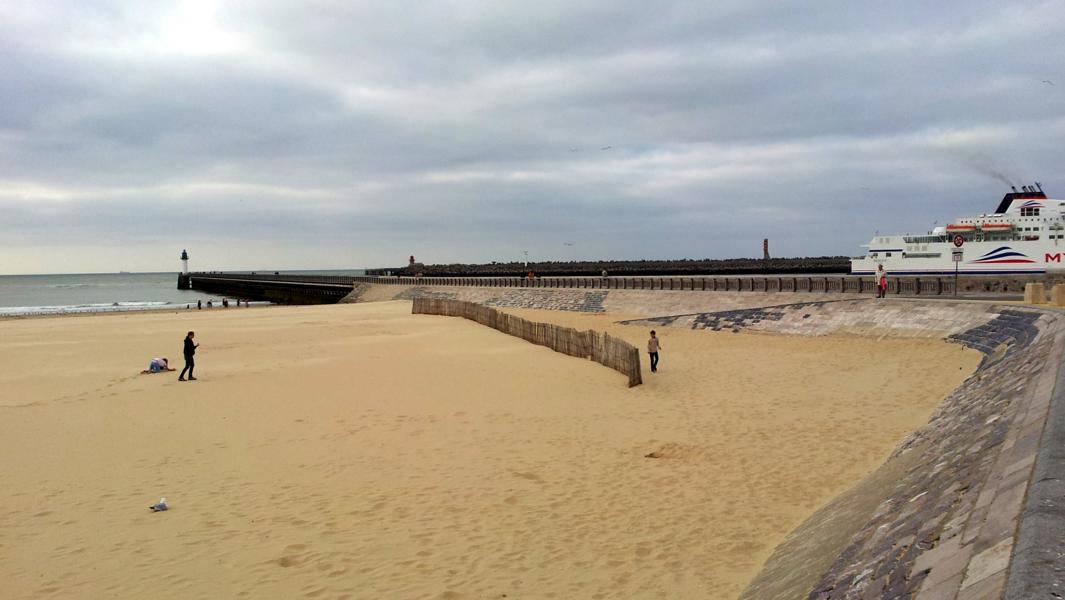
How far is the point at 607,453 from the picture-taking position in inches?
459

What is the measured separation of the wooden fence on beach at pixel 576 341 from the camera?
18031mm

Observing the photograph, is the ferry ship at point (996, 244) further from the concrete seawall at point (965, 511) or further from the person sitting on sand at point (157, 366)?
the person sitting on sand at point (157, 366)

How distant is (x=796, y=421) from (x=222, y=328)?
34.7m

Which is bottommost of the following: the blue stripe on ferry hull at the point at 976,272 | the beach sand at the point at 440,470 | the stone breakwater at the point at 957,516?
the beach sand at the point at 440,470

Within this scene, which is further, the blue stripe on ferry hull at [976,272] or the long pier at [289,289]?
the long pier at [289,289]

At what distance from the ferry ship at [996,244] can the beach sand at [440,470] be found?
3330 centimetres

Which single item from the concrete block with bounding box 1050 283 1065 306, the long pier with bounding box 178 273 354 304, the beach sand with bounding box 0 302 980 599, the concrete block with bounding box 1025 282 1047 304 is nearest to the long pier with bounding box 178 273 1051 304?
the long pier with bounding box 178 273 354 304

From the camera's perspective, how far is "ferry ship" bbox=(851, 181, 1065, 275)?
149 feet

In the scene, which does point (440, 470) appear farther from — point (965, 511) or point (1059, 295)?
point (1059, 295)

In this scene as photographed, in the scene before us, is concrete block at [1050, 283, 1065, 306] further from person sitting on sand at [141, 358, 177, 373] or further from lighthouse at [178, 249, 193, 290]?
lighthouse at [178, 249, 193, 290]

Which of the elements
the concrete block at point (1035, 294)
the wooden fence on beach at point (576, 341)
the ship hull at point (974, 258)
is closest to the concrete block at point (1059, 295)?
the concrete block at point (1035, 294)

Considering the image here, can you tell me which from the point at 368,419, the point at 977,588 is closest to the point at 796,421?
the point at 368,419

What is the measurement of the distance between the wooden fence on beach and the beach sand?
57 centimetres

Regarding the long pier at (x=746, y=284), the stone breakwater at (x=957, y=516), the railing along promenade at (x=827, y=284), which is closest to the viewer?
the stone breakwater at (x=957, y=516)
